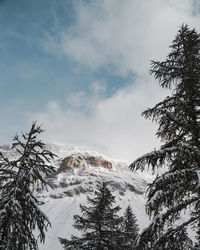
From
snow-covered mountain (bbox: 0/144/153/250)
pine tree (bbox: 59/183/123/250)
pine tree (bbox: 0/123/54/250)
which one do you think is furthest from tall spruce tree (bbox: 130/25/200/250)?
snow-covered mountain (bbox: 0/144/153/250)

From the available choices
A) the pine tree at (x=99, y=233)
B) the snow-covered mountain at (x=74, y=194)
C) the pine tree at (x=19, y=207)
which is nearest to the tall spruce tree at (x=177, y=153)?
the pine tree at (x=19, y=207)

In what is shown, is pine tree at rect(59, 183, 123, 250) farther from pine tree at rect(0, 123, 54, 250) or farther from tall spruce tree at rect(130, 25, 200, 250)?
tall spruce tree at rect(130, 25, 200, 250)

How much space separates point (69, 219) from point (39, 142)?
8748 cm

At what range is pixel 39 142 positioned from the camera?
7.89m

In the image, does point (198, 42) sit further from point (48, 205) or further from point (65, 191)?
point (65, 191)

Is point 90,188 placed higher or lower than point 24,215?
lower

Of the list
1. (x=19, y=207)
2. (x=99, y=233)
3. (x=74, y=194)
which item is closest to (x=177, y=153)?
(x=19, y=207)

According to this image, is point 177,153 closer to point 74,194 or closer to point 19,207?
point 19,207

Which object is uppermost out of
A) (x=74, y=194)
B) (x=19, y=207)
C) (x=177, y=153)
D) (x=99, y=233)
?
(x=177, y=153)

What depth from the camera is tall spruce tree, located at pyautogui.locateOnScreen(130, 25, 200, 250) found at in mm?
5082

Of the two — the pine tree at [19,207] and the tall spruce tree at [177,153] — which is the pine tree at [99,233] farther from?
the tall spruce tree at [177,153]

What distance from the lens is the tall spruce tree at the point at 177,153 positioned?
16.7 ft

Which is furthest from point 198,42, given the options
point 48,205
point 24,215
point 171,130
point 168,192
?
point 48,205

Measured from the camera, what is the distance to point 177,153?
5270mm
